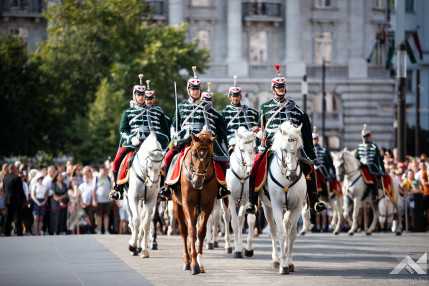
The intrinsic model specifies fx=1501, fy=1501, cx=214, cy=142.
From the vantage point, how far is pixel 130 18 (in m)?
79.2

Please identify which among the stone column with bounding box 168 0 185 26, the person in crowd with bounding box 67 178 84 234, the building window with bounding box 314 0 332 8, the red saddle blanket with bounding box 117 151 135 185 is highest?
the building window with bounding box 314 0 332 8

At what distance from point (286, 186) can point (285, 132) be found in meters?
1.09

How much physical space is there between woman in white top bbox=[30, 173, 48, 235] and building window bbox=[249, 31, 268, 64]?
185 ft

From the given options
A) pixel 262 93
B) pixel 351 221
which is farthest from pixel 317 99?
pixel 351 221

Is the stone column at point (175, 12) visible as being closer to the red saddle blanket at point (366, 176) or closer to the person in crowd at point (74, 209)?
the person in crowd at point (74, 209)

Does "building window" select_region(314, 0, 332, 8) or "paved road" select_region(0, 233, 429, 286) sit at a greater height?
"building window" select_region(314, 0, 332, 8)

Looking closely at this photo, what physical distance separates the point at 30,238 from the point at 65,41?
43985 millimetres

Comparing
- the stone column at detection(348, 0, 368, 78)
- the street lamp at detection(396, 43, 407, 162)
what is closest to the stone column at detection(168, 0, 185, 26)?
the stone column at detection(348, 0, 368, 78)

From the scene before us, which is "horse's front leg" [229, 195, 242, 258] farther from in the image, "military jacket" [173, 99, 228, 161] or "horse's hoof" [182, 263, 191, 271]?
"horse's hoof" [182, 263, 191, 271]

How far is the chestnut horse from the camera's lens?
78.9ft

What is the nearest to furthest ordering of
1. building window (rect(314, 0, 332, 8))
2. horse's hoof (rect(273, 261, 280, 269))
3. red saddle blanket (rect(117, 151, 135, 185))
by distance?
horse's hoof (rect(273, 261, 280, 269)) → red saddle blanket (rect(117, 151, 135, 185)) → building window (rect(314, 0, 332, 8))

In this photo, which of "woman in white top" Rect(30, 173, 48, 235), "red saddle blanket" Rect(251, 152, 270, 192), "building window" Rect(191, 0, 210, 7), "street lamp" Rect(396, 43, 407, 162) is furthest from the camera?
"building window" Rect(191, 0, 210, 7)

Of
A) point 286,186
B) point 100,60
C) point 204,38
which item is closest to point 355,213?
point 286,186

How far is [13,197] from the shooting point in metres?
41.1
